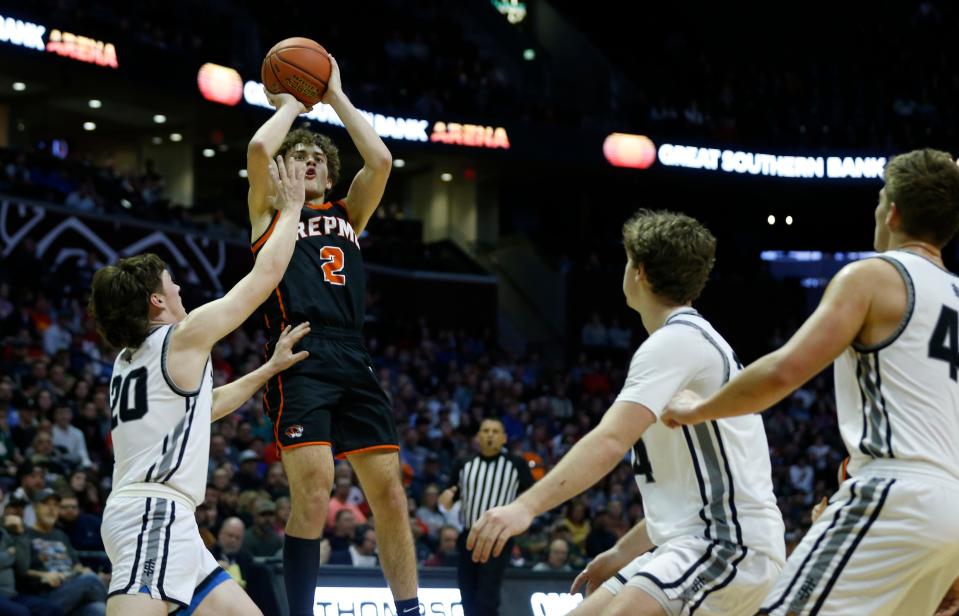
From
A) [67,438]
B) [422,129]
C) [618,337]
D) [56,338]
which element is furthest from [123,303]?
[618,337]

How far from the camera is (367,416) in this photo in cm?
623

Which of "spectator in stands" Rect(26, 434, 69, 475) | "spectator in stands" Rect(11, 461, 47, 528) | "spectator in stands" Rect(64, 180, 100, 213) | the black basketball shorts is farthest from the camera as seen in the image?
"spectator in stands" Rect(64, 180, 100, 213)

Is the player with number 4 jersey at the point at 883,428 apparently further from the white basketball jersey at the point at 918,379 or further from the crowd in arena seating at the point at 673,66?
the crowd in arena seating at the point at 673,66

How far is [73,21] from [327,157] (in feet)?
49.6

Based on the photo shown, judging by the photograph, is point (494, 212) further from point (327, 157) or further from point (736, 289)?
point (327, 157)

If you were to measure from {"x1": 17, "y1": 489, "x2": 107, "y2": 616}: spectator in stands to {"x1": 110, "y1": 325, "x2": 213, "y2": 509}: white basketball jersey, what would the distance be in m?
5.06

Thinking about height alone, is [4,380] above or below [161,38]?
below

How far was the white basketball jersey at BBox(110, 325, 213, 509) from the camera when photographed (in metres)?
4.95

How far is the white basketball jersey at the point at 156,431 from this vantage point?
495cm

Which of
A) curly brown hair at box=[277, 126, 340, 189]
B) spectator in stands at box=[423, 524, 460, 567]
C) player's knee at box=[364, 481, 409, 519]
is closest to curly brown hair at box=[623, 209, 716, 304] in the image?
player's knee at box=[364, 481, 409, 519]

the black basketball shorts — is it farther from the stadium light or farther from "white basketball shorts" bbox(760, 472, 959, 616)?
the stadium light

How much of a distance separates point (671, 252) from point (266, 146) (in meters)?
2.32

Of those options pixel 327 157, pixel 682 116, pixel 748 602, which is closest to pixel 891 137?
pixel 682 116

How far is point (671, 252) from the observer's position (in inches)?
171
